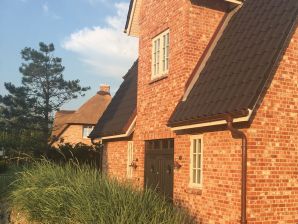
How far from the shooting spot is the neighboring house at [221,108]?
353 inches

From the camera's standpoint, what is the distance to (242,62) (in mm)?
9844

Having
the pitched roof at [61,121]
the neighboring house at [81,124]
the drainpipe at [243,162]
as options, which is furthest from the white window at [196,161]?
the pitched roof at [61,121]

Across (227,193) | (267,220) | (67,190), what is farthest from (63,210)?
(267,220)

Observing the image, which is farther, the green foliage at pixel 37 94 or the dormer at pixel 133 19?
the green foliage at pixel 37 94

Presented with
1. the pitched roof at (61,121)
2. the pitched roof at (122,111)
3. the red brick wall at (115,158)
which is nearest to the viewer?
the pitched roof at (122,111)

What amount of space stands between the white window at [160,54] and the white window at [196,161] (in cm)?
284

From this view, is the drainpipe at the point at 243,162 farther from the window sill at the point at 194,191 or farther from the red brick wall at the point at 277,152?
the window sill at the point at 194,191

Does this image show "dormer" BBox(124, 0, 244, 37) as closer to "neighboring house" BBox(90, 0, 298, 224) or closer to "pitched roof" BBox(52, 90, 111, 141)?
"neighboring house" BBox(90, 0, 298, 224)

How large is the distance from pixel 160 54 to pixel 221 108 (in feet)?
14.6

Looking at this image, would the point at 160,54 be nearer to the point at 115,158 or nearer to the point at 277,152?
the point at 277,152

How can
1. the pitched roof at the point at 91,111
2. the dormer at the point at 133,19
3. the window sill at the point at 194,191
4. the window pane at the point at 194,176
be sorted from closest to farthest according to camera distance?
the window sill at the point at 194,191, the window pane at the point at 194,176, the dormer at the point at 133,19, the pitched roof at the point at 91,111

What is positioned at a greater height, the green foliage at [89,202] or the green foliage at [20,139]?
the green foliage at [20,139]

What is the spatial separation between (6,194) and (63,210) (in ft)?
20.8

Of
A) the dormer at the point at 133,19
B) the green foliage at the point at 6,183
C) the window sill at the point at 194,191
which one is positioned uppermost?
the dormer at the point at 133,19
